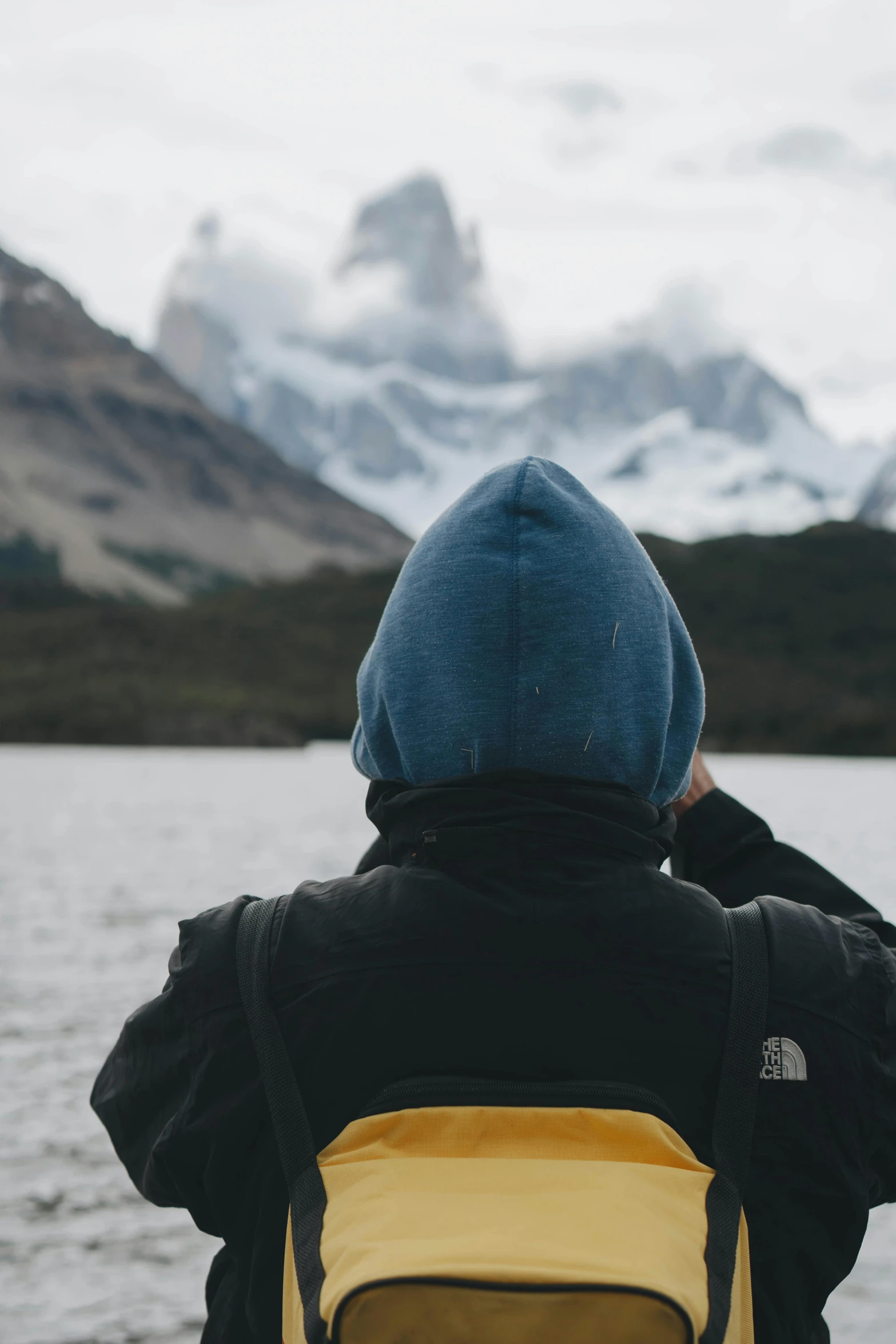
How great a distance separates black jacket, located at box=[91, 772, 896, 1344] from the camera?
1.63 meters

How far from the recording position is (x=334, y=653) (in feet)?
397

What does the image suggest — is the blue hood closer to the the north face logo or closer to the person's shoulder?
the person's shoulder

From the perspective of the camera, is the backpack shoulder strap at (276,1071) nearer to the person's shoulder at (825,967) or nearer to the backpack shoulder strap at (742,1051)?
the backpack shoulder strap at (742,1051)

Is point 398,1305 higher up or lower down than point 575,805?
lower down

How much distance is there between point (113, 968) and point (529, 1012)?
486 inches

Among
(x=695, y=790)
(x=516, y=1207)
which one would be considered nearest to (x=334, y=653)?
(x=695, y=790)

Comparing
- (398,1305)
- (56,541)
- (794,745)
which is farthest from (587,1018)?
(56,541)

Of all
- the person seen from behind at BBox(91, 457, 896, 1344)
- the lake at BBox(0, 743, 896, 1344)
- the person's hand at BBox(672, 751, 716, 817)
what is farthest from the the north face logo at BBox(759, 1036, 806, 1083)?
the lake at BBox(0, 743, 896, 1344)

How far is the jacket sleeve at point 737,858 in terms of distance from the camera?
77.5 inches

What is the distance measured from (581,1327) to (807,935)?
55cm

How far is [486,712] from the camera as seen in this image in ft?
5.64

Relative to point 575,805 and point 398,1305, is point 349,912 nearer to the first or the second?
point 575,805

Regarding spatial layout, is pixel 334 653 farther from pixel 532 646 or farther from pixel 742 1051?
pixel 742 1051

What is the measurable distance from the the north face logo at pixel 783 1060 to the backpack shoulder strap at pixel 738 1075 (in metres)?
0.01
